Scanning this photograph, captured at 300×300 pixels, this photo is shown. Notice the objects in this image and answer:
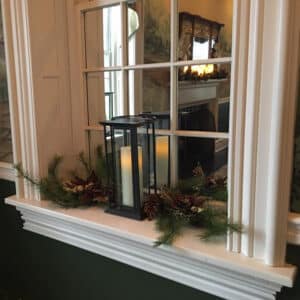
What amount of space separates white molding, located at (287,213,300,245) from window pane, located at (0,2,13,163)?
1234 millimetres

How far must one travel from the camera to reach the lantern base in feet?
3.29

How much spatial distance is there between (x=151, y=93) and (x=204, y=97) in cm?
20

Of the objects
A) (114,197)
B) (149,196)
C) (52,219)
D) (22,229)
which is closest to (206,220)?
(149,196)

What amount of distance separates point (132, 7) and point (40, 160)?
687 mm

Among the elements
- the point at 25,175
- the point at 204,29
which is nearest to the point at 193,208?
the point at 204,29

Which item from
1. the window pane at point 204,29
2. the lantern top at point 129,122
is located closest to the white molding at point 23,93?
the lantern top at point 129,122

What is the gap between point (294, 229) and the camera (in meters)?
0.77

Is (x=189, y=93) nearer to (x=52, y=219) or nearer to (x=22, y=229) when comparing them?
(x=52, y=219)

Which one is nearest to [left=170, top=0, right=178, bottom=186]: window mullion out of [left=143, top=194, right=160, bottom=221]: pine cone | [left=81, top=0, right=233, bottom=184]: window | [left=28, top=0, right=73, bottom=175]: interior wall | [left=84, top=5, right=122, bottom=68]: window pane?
[left=81, top=0, right=233, bottom=184]: window

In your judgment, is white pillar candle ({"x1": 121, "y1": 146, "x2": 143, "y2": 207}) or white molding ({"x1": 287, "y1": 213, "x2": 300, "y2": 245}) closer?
white molding ({"x1": 287, "y1": 213, "x2": 300, "y2": 245})

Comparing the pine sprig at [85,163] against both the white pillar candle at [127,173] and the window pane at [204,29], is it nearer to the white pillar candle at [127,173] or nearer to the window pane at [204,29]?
the white pillar candle at [127,173]

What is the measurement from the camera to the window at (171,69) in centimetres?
95

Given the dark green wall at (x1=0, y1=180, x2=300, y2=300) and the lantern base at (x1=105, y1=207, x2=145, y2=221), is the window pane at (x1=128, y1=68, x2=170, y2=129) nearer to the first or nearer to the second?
the lantern base at (x1=105, y1=207, x2=145, y2=221)

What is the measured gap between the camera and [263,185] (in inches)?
29.5
